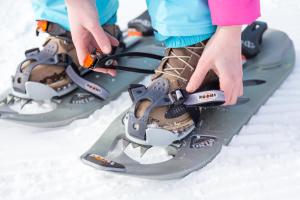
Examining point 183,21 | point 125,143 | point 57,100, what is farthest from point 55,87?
point 183,21

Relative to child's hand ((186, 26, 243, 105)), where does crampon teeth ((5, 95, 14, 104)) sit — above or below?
below

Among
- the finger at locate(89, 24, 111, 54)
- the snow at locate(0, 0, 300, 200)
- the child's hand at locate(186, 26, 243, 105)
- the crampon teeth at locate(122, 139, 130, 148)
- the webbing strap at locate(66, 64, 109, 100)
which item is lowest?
the snow at locate(0, 0, 300, 200)

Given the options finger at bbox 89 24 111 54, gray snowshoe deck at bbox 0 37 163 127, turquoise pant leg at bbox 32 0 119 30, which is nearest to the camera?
finger at bbox 89 24 111 54

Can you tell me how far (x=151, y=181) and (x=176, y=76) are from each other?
0.25m

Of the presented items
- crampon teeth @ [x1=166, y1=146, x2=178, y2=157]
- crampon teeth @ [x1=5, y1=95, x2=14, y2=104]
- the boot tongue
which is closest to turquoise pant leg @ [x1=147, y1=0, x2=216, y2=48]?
the boot tongue

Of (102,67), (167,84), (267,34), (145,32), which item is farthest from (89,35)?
(267,34)

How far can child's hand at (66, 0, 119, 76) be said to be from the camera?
1063 mm

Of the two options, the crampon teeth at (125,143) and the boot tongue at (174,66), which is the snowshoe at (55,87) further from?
the crampon teeth at (125,143)

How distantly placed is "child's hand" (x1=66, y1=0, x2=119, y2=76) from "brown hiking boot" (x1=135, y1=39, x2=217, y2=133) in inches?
5.7

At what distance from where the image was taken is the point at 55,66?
4.38 feet

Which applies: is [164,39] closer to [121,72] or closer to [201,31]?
[201,31]

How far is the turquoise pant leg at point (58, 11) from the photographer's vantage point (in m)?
1.39

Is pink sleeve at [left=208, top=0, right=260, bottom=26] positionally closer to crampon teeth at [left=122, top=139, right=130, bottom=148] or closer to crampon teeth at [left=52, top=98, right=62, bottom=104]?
crampon teeth at [left=122, top=139, right=130, bottom=148]

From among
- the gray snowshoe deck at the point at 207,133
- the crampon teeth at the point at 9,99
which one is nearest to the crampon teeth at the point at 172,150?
the gray snowshoe deck at the point at 207,133
